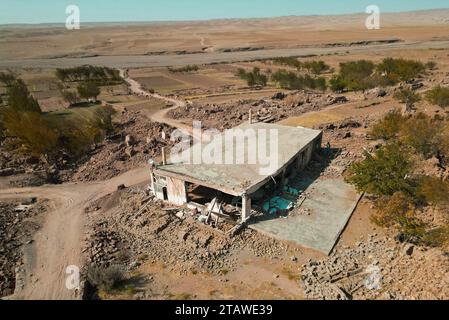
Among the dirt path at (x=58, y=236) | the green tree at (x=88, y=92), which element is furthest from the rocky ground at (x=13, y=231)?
the green tree at (x=88, y=92)

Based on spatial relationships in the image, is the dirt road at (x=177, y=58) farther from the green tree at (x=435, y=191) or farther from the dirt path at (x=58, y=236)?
the green tree at (x=435, y=191)

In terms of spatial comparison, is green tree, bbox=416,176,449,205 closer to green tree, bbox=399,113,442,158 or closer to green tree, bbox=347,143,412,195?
green tree, bbox=347,143,412,195

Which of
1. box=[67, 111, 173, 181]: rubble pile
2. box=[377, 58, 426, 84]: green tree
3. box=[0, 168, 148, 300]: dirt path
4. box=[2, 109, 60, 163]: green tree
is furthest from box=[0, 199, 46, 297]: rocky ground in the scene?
box=[377, 58, 426, 84]: green tree

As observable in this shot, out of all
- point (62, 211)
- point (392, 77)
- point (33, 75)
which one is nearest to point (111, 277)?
A: point (62, 211)

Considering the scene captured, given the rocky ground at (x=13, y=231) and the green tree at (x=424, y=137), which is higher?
the green tree at (x=424, y=137)

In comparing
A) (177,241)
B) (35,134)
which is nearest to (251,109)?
(35,134)

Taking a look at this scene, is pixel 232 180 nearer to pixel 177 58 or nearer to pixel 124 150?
pixel 124 150
